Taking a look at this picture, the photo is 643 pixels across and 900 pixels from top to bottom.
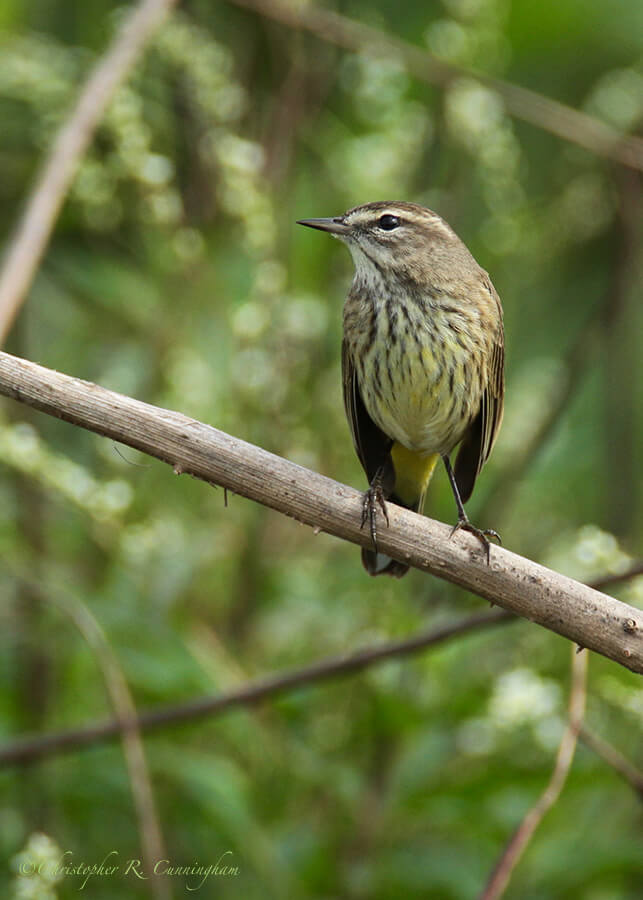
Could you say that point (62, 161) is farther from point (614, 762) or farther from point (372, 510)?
point (614, 762)

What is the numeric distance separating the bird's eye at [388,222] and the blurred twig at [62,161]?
0.99m

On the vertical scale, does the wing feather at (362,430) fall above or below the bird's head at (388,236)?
below

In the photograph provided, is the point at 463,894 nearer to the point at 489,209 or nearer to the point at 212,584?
the point at 212,584

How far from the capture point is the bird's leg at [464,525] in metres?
2.68

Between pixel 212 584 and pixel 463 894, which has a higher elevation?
pixel 212 584

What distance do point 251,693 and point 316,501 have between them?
36.8 inches

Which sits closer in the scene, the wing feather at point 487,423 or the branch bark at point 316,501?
the branch bark at point 316,501

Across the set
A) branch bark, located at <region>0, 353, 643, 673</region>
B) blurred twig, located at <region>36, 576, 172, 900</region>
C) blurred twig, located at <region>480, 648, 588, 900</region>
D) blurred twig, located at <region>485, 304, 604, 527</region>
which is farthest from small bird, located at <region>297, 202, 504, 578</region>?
branch bark, located at <region>0, 353, 643, 673</region>

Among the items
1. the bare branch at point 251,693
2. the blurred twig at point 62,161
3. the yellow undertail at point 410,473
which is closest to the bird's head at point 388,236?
the yellow undertail at point 410,473

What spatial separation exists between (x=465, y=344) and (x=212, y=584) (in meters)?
1.59

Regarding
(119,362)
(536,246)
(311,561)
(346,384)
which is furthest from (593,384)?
(119,362)

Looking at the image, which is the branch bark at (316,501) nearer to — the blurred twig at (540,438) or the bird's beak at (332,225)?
the bird's beak at (332,225)

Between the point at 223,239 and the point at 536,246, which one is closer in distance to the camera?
the point at 223,239

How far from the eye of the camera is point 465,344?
380cm
